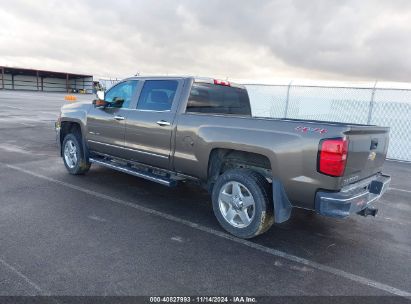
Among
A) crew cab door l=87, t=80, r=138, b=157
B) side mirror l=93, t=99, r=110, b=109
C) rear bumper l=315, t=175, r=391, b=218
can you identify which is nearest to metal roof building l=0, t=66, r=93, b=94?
crew cab door l=87, t=80, r=138, b=157

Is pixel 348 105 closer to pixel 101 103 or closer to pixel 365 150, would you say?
pixel 365 150

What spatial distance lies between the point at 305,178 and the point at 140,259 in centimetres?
192

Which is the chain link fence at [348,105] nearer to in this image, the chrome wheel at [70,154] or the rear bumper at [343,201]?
the rear bumper at [343,201]

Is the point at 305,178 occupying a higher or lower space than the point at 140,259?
higher

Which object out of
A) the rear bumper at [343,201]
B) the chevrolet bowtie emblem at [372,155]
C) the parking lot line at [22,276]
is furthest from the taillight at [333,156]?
the parking lot line at [22,276]

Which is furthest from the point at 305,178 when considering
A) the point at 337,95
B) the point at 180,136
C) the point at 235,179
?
the point at 337,95

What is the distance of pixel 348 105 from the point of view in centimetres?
1149

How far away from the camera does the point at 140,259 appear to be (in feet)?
11.0

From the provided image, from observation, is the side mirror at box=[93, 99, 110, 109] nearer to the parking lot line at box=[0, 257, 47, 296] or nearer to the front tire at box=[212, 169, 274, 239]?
the front tire at box=[212, 169, 274, 239]

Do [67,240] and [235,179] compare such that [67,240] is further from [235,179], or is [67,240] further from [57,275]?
[235,179]

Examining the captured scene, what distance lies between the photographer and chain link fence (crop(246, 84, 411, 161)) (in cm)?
1073

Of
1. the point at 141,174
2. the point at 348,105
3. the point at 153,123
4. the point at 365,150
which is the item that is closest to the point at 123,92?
the point at 153,123

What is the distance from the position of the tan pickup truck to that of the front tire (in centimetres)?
1

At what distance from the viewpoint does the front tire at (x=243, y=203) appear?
12.4 ft
